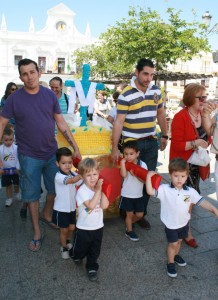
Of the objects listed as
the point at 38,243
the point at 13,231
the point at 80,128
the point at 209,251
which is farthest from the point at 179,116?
the point at 13,231

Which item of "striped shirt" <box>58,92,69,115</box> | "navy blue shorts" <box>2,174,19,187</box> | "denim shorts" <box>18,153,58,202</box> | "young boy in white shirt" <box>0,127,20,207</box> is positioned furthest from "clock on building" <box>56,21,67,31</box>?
"denim shorts" <box>18,153,58,202</box>

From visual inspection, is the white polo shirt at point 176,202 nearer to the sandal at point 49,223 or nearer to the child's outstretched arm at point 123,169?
the child's outstretched arm at point 123,169

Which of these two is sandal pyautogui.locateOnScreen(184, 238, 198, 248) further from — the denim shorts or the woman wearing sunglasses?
the denim shorts

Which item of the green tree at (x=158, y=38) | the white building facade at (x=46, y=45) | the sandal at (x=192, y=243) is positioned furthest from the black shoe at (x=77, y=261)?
the white building facade at (x=46, y=45)

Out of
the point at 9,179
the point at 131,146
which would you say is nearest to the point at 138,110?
the point at 131,146

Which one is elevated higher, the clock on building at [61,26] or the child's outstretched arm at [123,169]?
the clock on building at [61,26]

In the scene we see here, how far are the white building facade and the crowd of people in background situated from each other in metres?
31.1

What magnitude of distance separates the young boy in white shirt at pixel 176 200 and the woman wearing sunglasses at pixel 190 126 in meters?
0.55

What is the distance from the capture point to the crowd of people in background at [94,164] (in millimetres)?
2539

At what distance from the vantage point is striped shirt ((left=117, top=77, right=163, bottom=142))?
10.6ft

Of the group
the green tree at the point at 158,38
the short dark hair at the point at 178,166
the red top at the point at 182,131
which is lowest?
the short dark hair at the point at 178,166

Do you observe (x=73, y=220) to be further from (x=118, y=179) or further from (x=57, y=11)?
(x=57, y=11)

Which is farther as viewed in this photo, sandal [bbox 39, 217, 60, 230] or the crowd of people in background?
sandal [bbox 39, 217, 60, 230]

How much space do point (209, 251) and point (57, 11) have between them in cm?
4053
